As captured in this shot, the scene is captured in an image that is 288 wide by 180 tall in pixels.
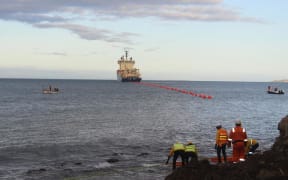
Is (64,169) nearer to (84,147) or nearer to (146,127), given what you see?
(84,147)

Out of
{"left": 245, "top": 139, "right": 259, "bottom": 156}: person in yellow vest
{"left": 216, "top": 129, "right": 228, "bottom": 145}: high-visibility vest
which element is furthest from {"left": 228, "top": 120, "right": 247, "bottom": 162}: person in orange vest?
{"left": 245, "top": 139, "right": 259, "bottom": 156}: person in yellow vest

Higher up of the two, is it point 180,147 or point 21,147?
point 180,147

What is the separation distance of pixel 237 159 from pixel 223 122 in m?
29.8

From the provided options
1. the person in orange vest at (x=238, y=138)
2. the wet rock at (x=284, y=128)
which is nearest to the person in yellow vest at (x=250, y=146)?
the person in orange vest at (x=238, y=138)

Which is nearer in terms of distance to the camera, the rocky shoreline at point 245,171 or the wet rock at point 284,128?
the rocky shoreline at point 245,171

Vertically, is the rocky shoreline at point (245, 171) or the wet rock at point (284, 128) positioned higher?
the wet rock at point (284, 128)

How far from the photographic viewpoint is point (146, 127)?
134 feet

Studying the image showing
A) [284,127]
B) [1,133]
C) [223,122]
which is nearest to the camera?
[284,127]

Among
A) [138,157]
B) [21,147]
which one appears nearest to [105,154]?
[138,157]

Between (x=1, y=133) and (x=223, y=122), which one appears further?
(x=223, y=122)

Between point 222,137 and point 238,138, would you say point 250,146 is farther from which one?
point 238,138

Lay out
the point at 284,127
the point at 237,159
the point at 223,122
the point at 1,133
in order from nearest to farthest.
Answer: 1. the point at 237,159
2. the point at 284,127
3. the point at 1,133
4. the point at 223,122

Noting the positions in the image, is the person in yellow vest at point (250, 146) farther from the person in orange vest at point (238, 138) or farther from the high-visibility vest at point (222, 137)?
the person in orange vest at point (238, 138)

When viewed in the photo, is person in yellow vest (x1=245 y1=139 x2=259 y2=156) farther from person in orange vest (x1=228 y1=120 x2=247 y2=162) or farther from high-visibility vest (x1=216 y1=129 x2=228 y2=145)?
person in orange vest (x1=228 y1=120 x2=247 y2=162)
